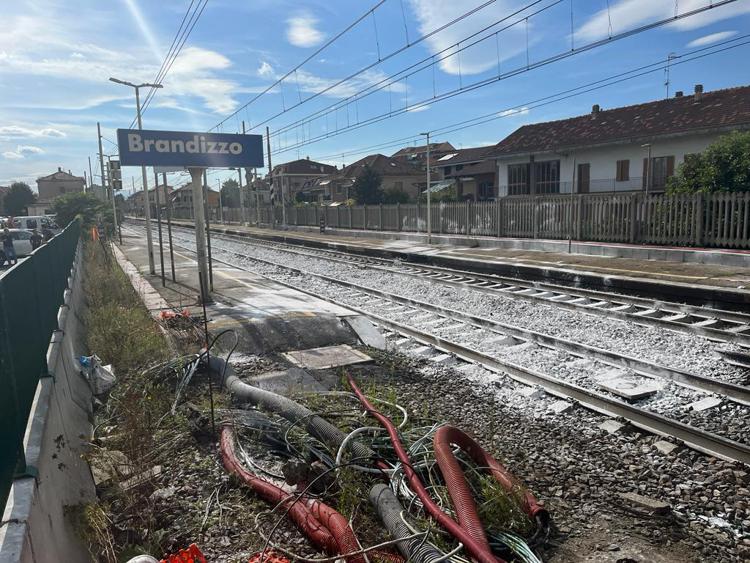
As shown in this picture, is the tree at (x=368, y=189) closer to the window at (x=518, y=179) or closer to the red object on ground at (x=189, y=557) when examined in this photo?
the window at (x=518, y=179)

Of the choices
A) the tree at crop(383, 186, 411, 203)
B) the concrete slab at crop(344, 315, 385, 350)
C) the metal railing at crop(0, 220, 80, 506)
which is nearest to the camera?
the metal railing at crop(0, 220, 80, 506)

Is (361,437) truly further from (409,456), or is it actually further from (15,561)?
(15,561)

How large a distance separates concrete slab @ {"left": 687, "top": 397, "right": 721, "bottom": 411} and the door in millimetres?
30437

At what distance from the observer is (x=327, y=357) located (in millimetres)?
8578

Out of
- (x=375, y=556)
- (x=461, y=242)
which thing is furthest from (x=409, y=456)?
(x=461, y=242)

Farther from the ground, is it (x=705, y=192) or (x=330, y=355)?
(x=705, y=192)

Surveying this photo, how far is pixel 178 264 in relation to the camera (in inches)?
843

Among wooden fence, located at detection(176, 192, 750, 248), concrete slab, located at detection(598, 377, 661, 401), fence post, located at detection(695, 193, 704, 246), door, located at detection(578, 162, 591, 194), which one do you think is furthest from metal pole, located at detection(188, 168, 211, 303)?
door, located at detection(578, 162, 591, 194)

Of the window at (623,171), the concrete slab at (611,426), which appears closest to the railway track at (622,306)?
the concrete slab at (611,426)

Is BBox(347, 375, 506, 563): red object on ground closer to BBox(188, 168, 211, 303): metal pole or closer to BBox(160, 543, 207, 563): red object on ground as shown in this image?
BBox(160, 543, 207, 563): red object on ground

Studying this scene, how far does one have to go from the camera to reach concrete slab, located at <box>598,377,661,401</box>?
6.33 meters

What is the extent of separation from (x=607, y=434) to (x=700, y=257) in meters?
11.6

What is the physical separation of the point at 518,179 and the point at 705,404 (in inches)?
1366

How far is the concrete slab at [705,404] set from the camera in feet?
19.6
